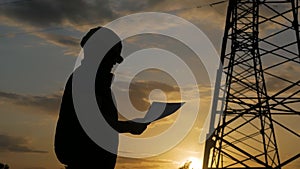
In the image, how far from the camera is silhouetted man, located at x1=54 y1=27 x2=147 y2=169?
2.08 m

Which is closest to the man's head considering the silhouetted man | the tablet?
the silhouetted man

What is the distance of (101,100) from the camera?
214cm

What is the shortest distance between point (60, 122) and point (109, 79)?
29cm

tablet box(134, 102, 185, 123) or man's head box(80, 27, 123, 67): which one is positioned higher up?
man's head box(80, 27, 123, 67)

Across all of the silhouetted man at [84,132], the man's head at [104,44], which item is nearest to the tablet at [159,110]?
the silhouetted man at [84,132]

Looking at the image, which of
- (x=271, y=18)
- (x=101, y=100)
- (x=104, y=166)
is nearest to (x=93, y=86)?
(x=101, y=100)

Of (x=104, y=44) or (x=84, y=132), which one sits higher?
(x=104, y=44)

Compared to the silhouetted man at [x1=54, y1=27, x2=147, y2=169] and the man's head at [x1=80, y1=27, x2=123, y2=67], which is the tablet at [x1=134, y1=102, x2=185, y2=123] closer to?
the silhouetted man at [x1=54, y1=27, x2=147, y2=169]

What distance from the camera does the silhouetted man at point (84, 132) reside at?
2078 millimetres

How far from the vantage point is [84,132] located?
2117mm

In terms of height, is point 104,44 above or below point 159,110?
above

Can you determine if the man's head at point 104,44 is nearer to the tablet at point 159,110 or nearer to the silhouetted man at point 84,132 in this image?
the silhouetted man at point 84,132

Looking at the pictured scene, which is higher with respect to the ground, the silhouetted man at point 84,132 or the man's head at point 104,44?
the man's head at point 104,44

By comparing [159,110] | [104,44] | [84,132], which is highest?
[104,44]
